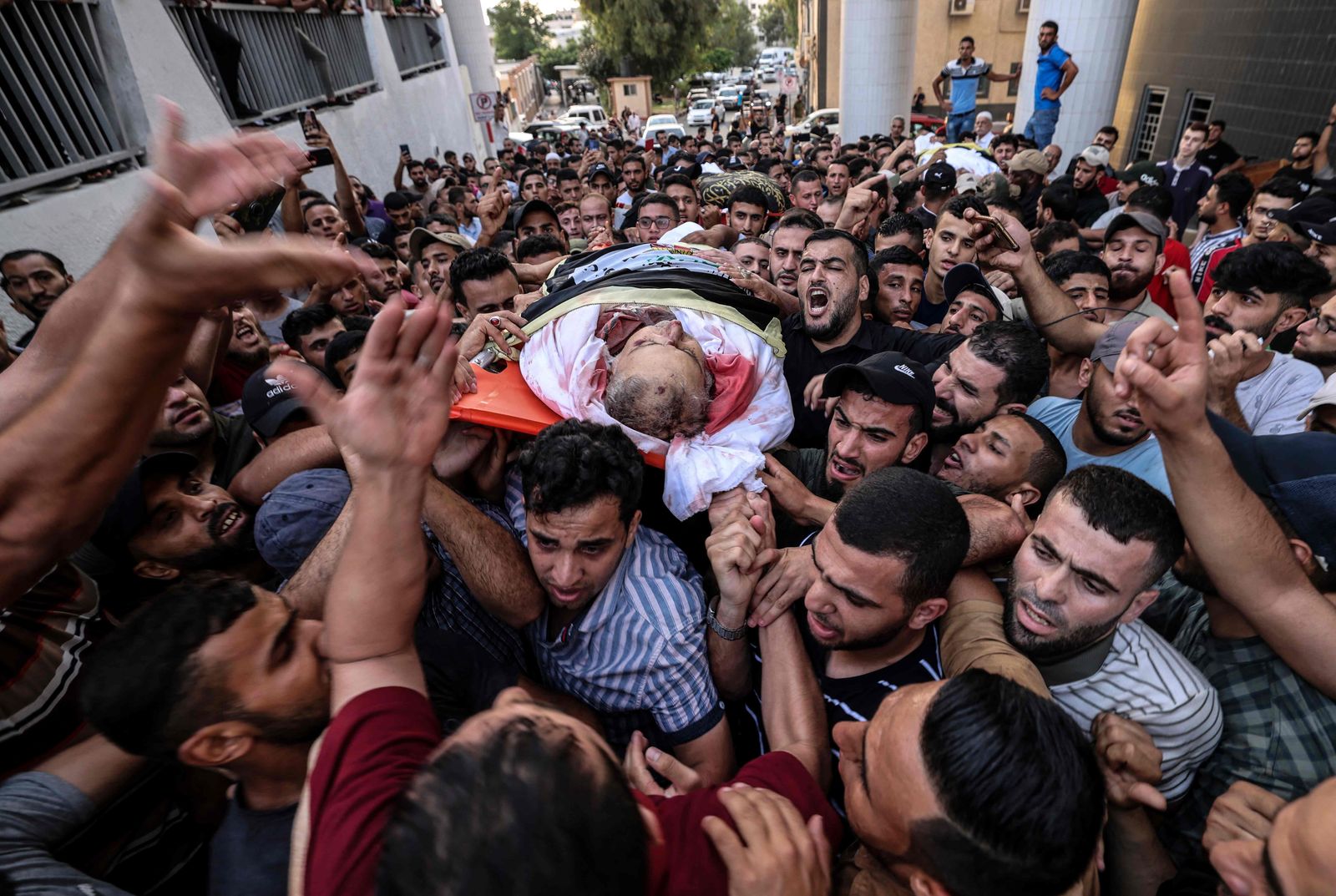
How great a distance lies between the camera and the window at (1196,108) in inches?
466

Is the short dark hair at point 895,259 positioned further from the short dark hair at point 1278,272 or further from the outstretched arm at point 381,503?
the outstretched arm at point 381,503

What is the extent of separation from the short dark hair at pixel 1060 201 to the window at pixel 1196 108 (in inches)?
309

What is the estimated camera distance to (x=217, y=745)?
1411mm

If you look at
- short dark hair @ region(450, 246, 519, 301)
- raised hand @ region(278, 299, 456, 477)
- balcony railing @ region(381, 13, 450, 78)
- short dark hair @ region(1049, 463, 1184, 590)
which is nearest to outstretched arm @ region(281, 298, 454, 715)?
raised hand @ region(278, 299, 456, 477)

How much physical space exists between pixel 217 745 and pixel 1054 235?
246 inches

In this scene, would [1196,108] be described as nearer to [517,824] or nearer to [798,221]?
[798,221]

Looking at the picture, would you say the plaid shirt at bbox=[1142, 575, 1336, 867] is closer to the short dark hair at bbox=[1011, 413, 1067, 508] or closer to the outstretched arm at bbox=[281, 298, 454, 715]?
the short dark hair at bbox=[1011, 413, 1067, 508]

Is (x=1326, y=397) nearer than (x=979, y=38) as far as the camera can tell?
Yes

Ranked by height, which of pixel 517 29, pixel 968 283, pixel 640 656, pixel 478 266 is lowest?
pixel 640 656

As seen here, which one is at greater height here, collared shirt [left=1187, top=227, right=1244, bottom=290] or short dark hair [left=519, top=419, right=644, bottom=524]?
short dark hair [left=519, top=419, right=644, bottom=524]

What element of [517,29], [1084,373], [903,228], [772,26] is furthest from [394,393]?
[772,26]

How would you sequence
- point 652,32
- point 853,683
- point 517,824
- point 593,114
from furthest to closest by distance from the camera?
point 652,32 → point 593,114 → point 853,683 → point 517,824

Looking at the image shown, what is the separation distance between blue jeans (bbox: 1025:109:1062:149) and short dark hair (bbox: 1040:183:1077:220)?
16.9ft

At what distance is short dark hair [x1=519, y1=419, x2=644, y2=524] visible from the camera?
208cm
